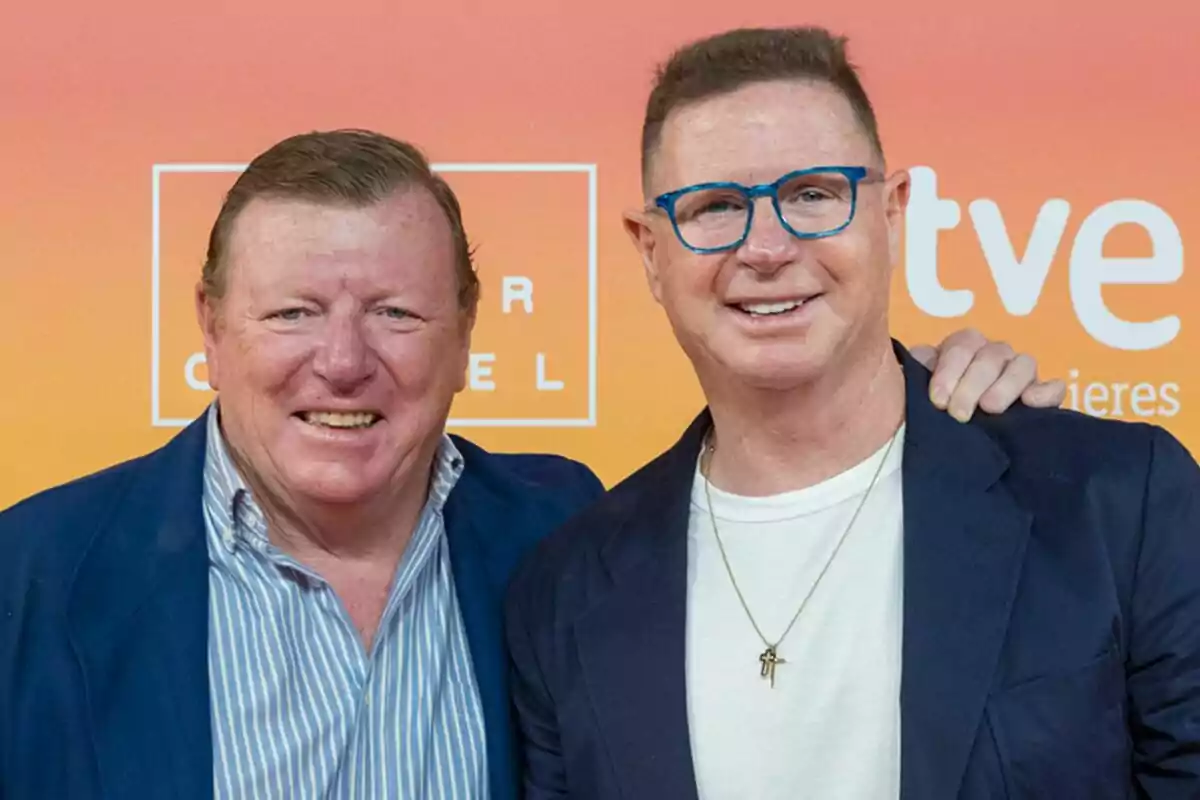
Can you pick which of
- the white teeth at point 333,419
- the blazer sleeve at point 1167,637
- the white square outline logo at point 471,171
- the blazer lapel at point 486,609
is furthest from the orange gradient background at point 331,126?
the blazer sleeve at point 1167,637

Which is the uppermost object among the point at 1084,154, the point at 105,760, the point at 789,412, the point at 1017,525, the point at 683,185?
the point at 1084,154

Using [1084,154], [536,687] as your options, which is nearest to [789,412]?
[536,687]

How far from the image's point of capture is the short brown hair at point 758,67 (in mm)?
1494

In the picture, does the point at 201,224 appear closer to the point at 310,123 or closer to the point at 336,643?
the point at 310,123

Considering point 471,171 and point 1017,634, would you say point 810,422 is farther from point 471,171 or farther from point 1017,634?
point 471,171

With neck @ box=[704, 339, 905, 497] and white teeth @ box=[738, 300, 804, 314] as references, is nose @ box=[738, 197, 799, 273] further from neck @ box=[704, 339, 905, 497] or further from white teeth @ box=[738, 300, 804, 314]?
neck @ box=[704, 339, 905, 497]

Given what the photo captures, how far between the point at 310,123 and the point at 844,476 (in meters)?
1.49

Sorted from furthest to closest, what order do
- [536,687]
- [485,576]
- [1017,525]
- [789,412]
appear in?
[485,576], [536,687], [789,412], [1017,525]

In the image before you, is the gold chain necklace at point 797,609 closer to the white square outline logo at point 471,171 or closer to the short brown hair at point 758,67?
the short brown hair at point 758,67

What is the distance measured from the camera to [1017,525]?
1.39m

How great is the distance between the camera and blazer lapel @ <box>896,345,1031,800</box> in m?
1.31

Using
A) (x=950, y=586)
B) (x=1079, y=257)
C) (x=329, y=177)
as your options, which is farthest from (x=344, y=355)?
(x=1079, y=257)

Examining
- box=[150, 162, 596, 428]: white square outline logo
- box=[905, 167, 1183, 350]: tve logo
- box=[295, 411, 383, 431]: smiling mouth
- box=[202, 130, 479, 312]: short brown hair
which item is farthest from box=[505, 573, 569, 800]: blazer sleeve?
box=[905, 167, 1183, 350]: tve logo

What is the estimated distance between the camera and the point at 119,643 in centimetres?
147
